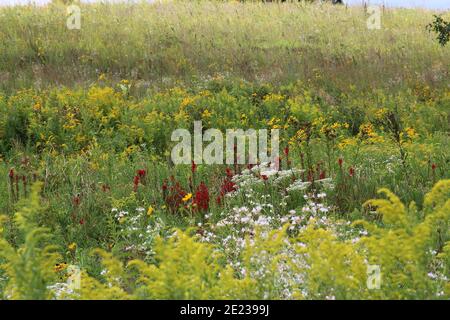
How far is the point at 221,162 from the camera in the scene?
324 inches

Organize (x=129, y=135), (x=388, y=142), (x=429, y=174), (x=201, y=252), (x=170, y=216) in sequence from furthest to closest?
(x=129, y=135) < (x=388, y=142) < (x=429, y=174) < (x=170, y=216) < (x=201, y=252)

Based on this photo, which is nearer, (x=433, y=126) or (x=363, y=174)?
(x=363, y=174)

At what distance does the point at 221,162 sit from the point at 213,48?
8691mm

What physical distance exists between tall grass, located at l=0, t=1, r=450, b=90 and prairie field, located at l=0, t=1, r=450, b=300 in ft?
0.24

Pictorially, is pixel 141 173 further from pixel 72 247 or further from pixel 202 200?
pixel 72 247

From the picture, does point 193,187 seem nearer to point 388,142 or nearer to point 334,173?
point 334,173

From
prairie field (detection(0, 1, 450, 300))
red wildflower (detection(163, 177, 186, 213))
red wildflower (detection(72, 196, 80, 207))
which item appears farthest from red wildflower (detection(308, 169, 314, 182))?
red wildflower (detection(72, 196, 80, 207))

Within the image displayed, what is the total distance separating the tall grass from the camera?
14.1 meters

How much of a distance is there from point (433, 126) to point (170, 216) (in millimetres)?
5999

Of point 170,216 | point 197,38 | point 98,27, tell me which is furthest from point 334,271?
point 98,27

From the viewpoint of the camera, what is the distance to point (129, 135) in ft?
33.9

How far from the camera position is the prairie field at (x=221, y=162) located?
3117 mm

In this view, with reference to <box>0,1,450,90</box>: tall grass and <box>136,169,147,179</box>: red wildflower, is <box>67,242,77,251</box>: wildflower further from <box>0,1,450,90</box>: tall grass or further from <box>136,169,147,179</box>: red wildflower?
<box>0,1,450,90</box>: tall grass

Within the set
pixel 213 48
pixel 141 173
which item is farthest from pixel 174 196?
pixel 213 48
